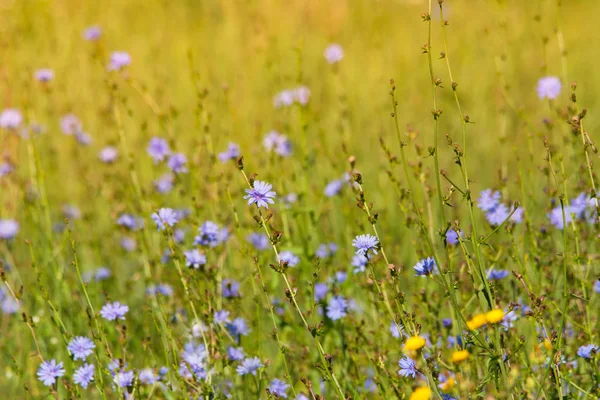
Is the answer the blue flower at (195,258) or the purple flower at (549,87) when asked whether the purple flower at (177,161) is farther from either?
the purple flower at (549,87)

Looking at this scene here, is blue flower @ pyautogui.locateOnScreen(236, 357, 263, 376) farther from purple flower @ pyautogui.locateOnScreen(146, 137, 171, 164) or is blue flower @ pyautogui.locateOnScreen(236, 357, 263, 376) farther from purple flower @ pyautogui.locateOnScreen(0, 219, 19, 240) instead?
purple flower @ pyautogui.locateOnScreen(0, 219, 19, 240)

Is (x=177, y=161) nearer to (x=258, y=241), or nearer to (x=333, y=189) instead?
(x=258, y=241)

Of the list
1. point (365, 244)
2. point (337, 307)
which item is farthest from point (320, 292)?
point (365, 244)

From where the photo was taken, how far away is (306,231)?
299cm

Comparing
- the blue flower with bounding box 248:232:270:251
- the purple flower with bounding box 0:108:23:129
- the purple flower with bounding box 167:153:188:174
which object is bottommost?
the blue flower with bounding box 248:232:270:251

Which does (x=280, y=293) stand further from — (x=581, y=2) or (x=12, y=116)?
(x=581, y=2)

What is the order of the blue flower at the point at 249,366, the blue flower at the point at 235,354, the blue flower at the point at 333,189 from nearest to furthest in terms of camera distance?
the blue flower at the point at 249,366 → the blue flower at the point at 235,354 → the blue flower at the point at 333,189

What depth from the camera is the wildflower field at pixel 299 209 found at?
75.9 inches

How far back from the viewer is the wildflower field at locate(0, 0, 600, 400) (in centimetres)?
193

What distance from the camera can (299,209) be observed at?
2.84 meters

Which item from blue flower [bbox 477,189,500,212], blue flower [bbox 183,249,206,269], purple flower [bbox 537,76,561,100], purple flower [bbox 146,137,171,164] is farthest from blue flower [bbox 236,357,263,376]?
purple flower [bbox 537,76,561,100]

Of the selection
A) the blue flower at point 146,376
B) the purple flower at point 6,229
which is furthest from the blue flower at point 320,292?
the purple flower at point 6,229

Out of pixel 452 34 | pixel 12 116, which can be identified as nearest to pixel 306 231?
pixel 12 116

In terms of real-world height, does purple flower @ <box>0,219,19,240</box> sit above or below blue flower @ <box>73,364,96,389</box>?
above
